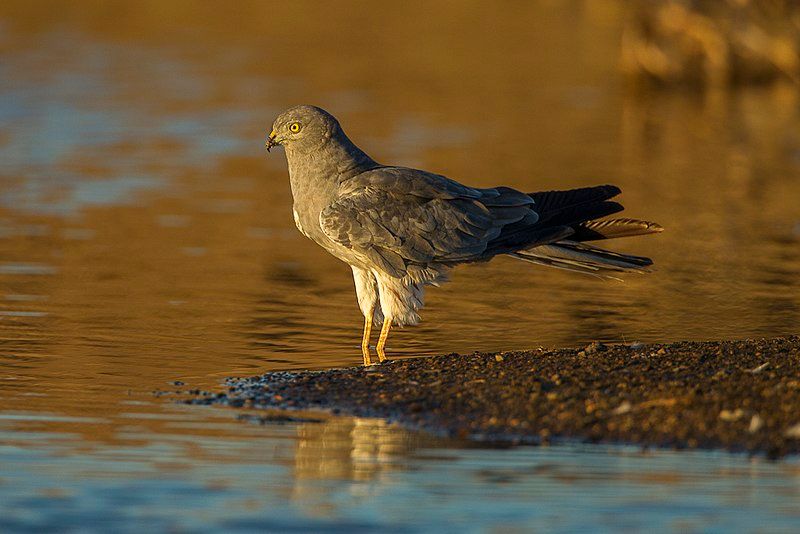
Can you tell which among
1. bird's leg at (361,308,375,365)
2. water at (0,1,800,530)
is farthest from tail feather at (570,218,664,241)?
bird's leg at (361,308,375,365)

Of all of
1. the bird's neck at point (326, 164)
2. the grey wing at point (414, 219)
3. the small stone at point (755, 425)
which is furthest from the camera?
the bird's neck at point (326, 164)

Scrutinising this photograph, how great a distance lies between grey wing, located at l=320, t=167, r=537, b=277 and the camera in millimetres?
10234

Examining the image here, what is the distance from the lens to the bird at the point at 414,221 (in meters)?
10.3

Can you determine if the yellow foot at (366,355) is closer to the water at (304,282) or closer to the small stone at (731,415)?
the water at (304,282)

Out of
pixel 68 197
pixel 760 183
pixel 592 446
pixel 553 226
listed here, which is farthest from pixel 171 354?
pixel 760 183

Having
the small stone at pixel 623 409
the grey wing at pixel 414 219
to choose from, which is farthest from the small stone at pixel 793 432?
the grey wing at pixel 414 219

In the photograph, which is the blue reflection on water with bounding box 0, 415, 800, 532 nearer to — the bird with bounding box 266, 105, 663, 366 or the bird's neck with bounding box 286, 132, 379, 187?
the bird with bounding box 266, 105, 663, 366

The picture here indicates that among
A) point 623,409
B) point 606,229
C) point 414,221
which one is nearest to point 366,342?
point 414,221

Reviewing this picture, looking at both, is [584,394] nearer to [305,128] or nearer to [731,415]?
[731,415]

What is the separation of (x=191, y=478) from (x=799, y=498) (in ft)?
9.56

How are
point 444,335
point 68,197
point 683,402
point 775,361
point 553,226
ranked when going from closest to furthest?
point 683,402 < point 775,361 < point 553,226 < point 444,335 < point 68,197

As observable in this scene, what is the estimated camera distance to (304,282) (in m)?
14.0

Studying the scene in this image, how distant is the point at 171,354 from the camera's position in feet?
35.2

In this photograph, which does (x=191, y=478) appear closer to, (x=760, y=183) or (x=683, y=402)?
(x=683, y=402)
